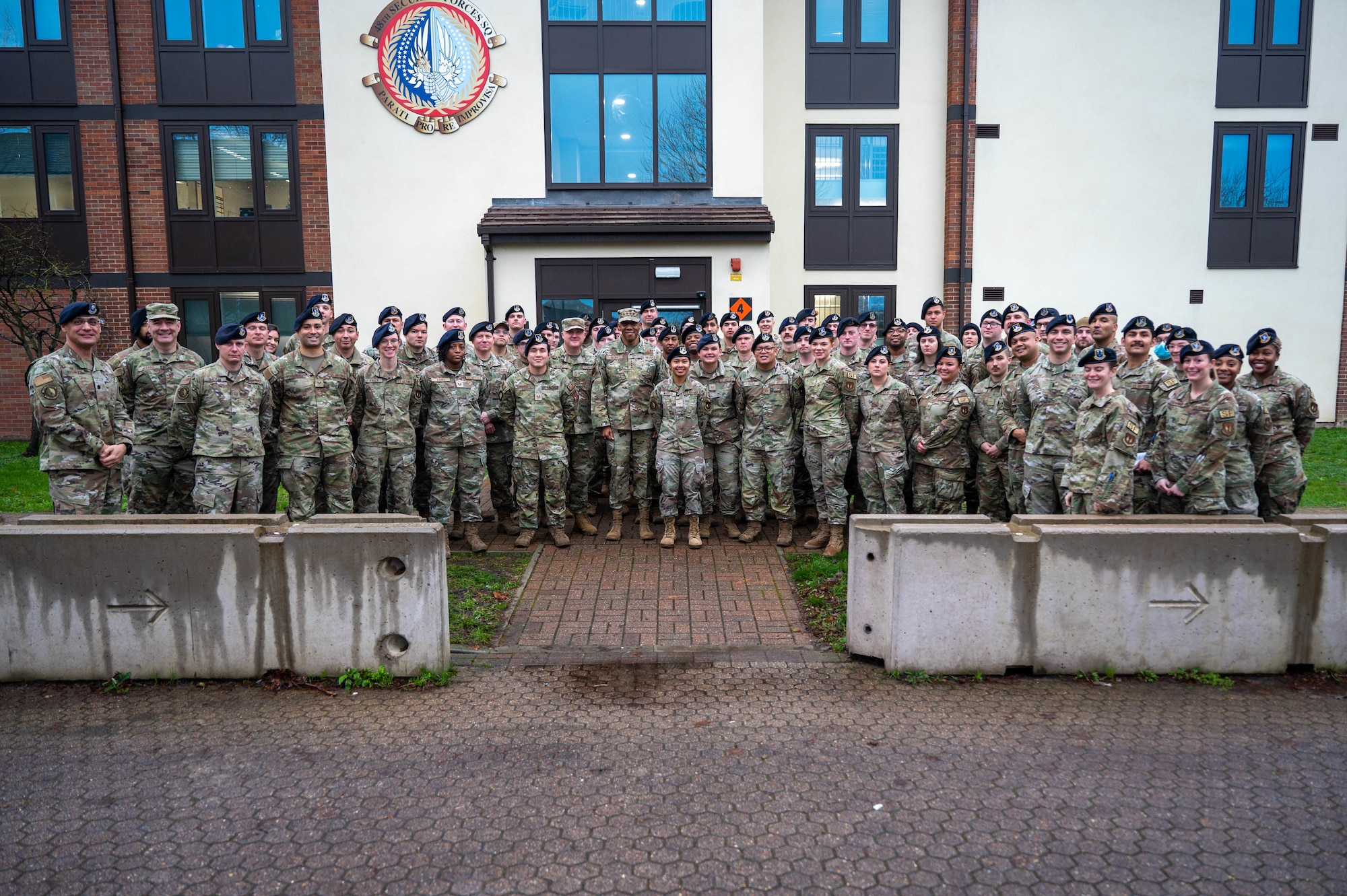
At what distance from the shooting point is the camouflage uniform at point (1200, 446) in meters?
6.04

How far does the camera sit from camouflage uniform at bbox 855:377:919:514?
25.7 feet

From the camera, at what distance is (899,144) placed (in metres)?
17.1

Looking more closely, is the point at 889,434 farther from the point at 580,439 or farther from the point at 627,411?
the point at 580,439

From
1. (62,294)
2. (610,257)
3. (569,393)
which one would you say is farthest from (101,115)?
(569,393)

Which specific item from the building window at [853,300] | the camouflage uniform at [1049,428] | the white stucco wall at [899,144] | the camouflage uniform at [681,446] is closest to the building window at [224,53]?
the white stucco wall at [899,144]

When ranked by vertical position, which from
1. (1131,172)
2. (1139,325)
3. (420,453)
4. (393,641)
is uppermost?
(1131,172)

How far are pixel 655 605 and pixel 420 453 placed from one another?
3.26m

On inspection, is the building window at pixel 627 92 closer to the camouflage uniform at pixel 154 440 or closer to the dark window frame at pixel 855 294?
the dark window frame at pixel 855 294

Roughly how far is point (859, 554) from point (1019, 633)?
106cm

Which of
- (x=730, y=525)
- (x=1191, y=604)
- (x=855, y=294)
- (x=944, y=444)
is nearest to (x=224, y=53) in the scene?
(x=855, y=294)

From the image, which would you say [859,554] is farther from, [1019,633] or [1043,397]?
[1043,397]

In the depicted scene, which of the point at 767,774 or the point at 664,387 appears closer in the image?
Result: the point at 767,774

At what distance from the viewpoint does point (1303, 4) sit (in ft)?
56.2

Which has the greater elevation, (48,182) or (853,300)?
(48,182)
